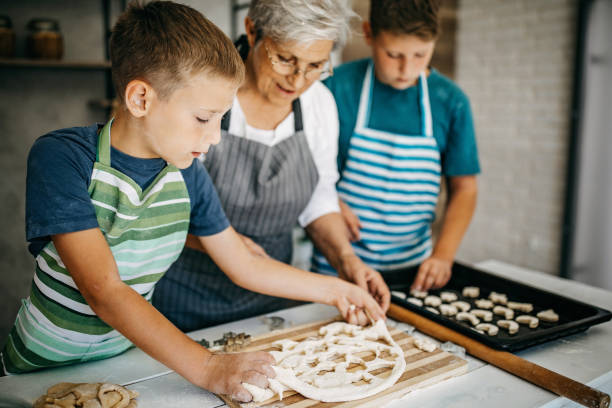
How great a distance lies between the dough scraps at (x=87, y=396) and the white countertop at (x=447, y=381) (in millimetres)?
43

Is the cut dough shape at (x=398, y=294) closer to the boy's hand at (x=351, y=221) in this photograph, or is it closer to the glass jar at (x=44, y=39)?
the boy's hand at (x=351, y=221)

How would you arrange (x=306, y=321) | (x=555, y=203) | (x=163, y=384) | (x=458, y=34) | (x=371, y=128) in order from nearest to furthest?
1. (x=163, y=384)
2. (x=306, y=321)
3. (x=371, y=128)
4. (x=555, y=203)
5. (x=458, y=34)

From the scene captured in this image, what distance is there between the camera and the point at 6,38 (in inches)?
95.8

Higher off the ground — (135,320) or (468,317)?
(135,320)

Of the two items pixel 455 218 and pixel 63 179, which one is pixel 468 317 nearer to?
pixel 455 218

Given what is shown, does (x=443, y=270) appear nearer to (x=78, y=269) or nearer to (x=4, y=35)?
(x=78, y=269)

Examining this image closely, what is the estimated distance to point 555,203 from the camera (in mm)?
3623

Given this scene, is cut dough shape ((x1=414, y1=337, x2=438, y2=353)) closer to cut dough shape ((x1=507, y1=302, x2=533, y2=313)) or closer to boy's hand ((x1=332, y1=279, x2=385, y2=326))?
boy's hand ((x1=332, y1=279, x2=385, y2=326))

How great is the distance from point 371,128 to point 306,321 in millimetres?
788

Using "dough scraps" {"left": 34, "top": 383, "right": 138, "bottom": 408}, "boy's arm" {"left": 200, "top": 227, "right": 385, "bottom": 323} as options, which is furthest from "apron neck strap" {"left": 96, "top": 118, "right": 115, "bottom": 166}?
"dough scraps" {"left": 34, "top": 383, "right": 138, "bottom": 408}

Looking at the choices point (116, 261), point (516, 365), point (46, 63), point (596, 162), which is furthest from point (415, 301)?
point (596, 162)

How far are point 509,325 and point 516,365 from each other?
0.20 m

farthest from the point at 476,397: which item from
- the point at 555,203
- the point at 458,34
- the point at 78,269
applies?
the point at 458,34

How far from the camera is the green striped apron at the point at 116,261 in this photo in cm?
105
